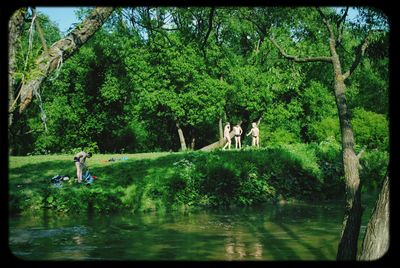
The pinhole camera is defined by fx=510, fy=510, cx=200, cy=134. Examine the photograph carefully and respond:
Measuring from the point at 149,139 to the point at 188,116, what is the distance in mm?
8383

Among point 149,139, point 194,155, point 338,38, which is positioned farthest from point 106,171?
point 149,139

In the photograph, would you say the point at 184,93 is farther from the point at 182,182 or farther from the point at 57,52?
the point at 57,52

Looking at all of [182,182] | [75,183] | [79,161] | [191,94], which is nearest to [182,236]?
[182,182]

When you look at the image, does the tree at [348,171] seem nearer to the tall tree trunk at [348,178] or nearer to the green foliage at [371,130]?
the tall tree trunk at [348,178]

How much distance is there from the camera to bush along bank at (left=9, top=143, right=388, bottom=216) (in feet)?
62.8

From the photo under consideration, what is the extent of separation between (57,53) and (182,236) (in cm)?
1156

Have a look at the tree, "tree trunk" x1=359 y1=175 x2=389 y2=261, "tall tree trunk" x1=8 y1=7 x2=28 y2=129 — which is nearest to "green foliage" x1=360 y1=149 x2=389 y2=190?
the tree

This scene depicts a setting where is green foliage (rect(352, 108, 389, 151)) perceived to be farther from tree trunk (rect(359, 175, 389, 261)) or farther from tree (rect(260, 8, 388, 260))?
tree trunk (rect(359, 175, 389, 261))

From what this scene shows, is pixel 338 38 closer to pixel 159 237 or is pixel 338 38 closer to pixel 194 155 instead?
pixel 159 237

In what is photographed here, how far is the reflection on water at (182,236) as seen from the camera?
1330 centimetres

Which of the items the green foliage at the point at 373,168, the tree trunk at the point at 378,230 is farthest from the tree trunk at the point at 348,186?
the green foliage at the point at 373,168

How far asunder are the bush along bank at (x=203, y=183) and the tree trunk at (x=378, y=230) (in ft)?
50.8

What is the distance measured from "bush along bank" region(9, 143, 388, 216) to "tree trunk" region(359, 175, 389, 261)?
50.8 feet

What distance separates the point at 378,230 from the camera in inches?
173
